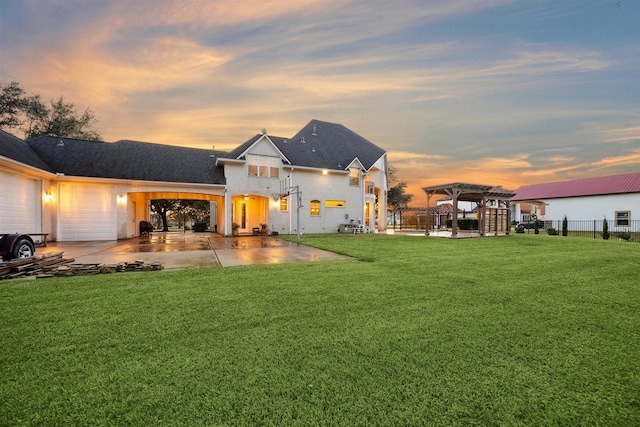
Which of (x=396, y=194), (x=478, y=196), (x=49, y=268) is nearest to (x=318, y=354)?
(x=49, y=268)

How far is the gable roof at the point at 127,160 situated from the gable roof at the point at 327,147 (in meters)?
6.41

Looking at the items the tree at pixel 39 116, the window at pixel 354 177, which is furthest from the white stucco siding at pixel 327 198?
the tree at pixel 39 116

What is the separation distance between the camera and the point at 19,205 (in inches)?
505

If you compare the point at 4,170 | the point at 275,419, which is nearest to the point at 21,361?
the point at 275,419

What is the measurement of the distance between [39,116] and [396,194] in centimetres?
4365

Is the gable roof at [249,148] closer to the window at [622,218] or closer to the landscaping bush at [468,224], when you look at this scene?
the landscaping bush at [468,224]

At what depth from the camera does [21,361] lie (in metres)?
2.81

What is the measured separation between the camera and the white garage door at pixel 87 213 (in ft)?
52.7

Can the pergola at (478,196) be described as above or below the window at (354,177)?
below

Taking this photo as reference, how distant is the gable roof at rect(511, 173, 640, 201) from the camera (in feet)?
86.3

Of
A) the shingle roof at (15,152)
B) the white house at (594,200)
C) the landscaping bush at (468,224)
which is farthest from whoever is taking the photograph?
the landscaping bush at (468,224)

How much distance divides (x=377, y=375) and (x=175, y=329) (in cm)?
268

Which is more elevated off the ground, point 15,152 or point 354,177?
point 354,177

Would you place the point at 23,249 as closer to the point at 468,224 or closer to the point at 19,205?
the point at 19,205
